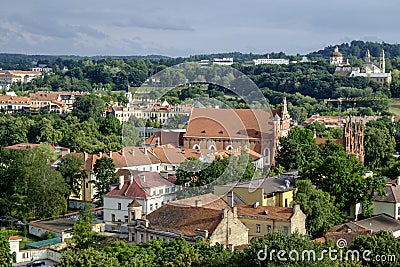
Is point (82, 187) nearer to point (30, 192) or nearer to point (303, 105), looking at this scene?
point (30, 192)

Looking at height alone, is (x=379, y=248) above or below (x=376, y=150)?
below

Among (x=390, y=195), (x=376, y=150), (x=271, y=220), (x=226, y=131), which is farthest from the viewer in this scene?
(x=376, y=150)

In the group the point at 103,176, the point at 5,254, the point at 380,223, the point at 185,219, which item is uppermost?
the point at 103,176

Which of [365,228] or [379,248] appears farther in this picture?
[365,228]

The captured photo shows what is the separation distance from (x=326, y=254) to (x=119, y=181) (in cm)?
1934

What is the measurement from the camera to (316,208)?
33.1 m

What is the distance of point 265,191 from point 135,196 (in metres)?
7.13

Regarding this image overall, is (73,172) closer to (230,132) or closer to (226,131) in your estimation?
(226,131)

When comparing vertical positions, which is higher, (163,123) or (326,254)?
(163,123)

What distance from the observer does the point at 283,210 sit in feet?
105

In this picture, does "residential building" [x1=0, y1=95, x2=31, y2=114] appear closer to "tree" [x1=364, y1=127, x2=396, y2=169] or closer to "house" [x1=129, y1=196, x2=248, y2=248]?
"tree" [x1=364, y1=127, x2=396, y2=169]

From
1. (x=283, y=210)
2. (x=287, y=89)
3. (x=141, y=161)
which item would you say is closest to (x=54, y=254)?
(x=283, y=210)

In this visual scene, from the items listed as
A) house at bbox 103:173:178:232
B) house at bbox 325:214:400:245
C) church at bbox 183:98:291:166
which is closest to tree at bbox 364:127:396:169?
church at bbox 183:98:291:166

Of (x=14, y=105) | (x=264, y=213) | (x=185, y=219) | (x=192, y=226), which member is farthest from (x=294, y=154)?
(x=14, y=105)
